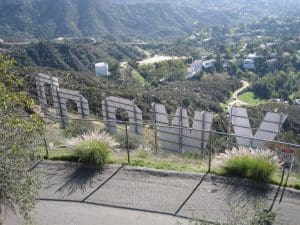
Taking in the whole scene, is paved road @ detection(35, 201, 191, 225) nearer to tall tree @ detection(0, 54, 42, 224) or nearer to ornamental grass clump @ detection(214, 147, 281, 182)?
tall tree @ detection(0, 54, 42, 224)

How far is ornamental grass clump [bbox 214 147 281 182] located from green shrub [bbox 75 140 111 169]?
2.49 meters

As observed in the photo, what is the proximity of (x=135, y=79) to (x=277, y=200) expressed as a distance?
86.8m

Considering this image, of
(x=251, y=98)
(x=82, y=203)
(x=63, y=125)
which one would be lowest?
(x=251, y=98)

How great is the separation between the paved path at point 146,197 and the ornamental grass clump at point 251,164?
23 centimetres

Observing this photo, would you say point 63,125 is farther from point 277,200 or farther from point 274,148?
point 277,200

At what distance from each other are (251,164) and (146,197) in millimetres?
2197

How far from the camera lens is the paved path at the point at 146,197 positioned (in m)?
7.96

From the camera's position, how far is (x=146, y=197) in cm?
862

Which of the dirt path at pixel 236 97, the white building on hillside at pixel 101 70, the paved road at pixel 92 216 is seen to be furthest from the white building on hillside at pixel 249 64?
the paved road at pixel 92 216

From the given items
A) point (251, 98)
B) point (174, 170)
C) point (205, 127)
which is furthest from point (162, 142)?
point (251, 98)

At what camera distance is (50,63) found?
320ft

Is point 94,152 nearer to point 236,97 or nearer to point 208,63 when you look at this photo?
point 236,97

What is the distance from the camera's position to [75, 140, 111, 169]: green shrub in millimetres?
9922

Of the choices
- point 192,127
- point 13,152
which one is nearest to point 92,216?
point 13,152
